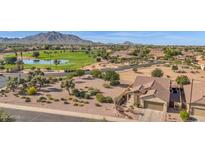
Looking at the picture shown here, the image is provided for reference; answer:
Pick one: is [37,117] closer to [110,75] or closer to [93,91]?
[93,91]

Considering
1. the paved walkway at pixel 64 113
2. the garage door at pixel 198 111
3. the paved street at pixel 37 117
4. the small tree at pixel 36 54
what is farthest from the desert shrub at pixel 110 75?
the garage door at pixel 198 111

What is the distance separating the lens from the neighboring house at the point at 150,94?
1294 centimetres

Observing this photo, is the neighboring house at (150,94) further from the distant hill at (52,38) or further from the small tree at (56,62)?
the small tree at (56,62)

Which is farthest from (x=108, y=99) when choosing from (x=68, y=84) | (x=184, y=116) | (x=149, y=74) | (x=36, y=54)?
(x=36, y=54)

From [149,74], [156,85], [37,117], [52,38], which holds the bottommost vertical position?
[37,117]

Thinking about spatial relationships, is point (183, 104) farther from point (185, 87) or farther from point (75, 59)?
point (75, 59)

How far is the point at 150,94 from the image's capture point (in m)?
13.0

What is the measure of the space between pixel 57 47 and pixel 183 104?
8.56 m

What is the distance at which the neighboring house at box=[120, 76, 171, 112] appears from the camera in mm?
12938

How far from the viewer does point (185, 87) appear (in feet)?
47.6

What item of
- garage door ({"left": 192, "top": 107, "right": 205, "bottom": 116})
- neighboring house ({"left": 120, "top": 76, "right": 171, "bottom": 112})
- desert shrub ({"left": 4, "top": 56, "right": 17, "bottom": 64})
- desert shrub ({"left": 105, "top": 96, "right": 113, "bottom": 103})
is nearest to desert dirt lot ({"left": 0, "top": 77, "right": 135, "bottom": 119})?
desert shrub ({"left": 105, "top": 96, "right": 113, "bottom": 103})

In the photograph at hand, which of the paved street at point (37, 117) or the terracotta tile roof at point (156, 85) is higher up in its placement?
the terracotta tile roof at point (156, 85)

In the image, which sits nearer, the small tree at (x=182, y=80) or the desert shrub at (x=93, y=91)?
the small tree at (x=182, y=80)

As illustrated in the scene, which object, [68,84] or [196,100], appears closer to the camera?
[196,100]
